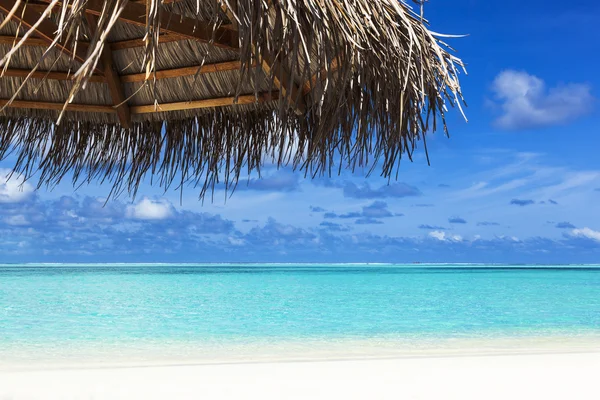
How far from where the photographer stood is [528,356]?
428 centimetres

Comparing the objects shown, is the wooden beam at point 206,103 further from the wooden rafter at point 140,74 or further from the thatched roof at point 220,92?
the wooden rafter at point 140,74

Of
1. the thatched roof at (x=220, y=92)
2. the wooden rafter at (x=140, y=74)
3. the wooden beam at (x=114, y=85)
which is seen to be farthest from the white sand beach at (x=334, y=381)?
the wooden rafter at (x=140, y=74)

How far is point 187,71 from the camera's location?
2.41 meters

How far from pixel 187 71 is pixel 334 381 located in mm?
1905

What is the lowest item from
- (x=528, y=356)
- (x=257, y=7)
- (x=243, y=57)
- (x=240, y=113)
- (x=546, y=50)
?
(x=528, y=356)

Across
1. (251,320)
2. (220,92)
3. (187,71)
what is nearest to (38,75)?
(187,71)

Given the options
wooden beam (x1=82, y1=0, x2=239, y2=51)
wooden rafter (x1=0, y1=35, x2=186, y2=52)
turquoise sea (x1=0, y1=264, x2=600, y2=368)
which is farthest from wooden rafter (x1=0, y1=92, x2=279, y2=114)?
turquoise sea (x1=0, y1=264, x2=600, y2=368)

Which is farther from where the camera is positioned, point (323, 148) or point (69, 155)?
point (69, 155)

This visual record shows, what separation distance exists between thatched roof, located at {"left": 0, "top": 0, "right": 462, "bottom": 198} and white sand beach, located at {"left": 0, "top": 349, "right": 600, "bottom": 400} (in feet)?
3.67

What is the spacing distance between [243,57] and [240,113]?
1256 mm

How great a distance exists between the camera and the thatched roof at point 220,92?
154 centimetres

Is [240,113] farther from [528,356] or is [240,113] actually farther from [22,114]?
[528,356]

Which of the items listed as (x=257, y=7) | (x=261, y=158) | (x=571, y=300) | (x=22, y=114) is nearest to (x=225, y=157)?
(x=261, y=158)

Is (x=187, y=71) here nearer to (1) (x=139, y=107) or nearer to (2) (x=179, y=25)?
(1) (x=139, y=107)
